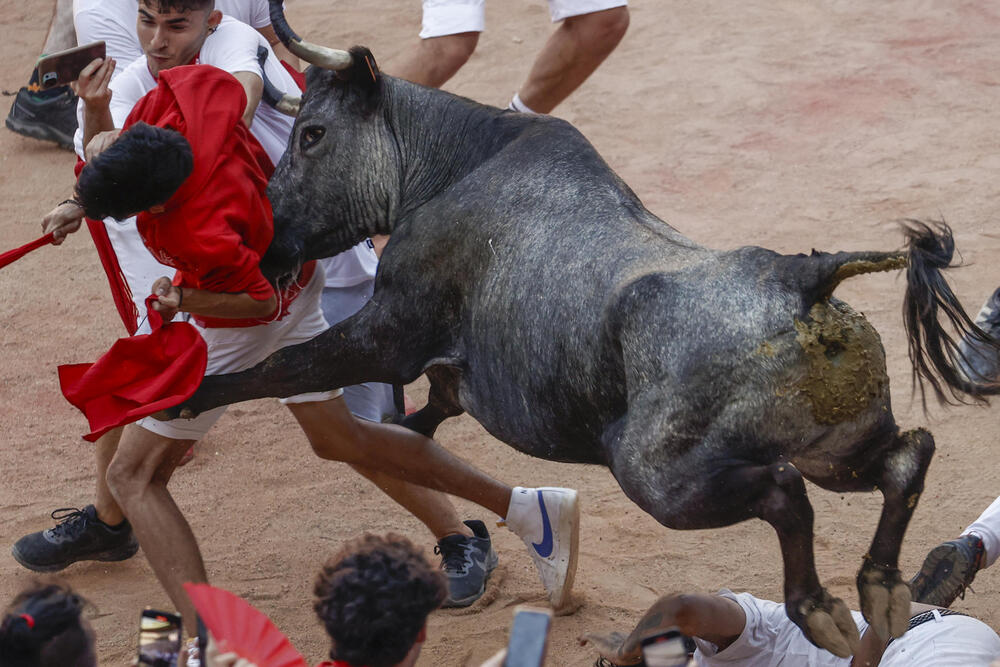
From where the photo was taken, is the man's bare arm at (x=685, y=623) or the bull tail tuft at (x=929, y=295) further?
the man's bare arm at (x=685, y=623)

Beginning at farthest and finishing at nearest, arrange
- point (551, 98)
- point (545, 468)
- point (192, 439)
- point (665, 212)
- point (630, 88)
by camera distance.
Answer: point (630, 88), point (665, 212), point (551, 98), point (545, 468), point (192, 439)

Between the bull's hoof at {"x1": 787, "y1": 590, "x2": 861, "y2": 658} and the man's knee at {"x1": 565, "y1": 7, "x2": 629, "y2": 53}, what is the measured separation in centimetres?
414

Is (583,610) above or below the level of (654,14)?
below

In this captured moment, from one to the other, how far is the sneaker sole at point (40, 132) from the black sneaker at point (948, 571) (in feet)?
24.1

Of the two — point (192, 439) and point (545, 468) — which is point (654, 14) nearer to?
point (545, 468)

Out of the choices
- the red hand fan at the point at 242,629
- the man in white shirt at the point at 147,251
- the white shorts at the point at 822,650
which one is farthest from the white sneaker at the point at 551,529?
the red hand fan at the point at 242,629

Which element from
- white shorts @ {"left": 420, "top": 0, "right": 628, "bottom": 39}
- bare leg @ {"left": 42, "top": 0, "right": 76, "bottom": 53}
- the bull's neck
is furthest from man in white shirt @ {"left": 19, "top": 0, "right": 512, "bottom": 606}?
bare leg @ {"left": 42, "top": 0, "right": 76, "bottom": 53}

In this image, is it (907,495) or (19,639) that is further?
(907,495)

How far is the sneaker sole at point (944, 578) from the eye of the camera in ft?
14.2

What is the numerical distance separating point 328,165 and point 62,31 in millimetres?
4975

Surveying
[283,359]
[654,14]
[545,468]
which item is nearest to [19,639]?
[283,359]

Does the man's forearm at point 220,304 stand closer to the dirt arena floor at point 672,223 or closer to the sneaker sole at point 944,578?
the dirt arena floor at point 672,223

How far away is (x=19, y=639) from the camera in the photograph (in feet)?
8.80

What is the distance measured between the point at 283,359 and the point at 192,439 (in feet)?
2.21
